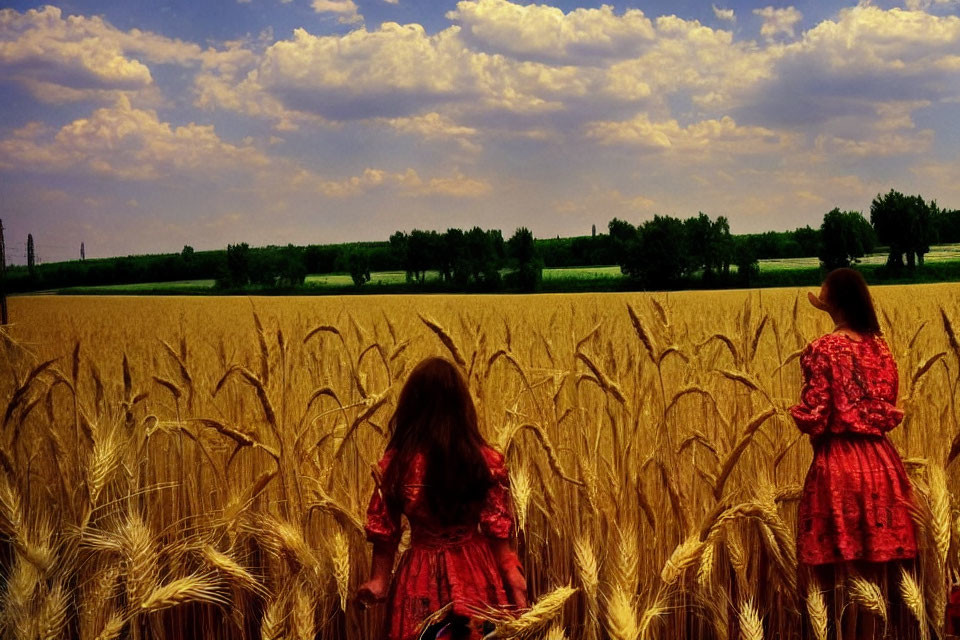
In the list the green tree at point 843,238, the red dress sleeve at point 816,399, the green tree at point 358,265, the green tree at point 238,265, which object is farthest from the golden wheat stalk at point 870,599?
the green tree at point 843,238

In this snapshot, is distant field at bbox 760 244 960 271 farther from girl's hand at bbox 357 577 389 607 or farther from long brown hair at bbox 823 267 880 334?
girl's hand at bbox 357 577 389 607

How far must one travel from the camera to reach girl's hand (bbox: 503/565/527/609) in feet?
6.91

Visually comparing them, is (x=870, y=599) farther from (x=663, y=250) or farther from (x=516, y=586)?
(x=663, y=250)

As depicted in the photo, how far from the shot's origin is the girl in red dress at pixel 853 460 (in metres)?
2.84

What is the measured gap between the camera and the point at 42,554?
1928mm

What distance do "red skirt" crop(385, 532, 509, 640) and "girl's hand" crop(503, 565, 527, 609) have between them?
1.0 inches

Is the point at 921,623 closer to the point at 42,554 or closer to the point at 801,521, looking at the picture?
the point at 801,521

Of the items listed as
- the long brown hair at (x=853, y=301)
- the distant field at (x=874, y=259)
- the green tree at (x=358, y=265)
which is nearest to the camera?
the long brown hair at (x=853, y=301)

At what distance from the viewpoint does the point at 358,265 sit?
67.6 metres

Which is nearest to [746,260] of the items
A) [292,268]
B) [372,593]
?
[292,268]

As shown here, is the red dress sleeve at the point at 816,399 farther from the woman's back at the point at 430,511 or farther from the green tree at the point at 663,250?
the green tree at the point at 663,250

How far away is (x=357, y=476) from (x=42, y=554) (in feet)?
3.98

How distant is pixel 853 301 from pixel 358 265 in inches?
2592

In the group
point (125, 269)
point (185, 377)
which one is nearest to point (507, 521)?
point (185, 377)
